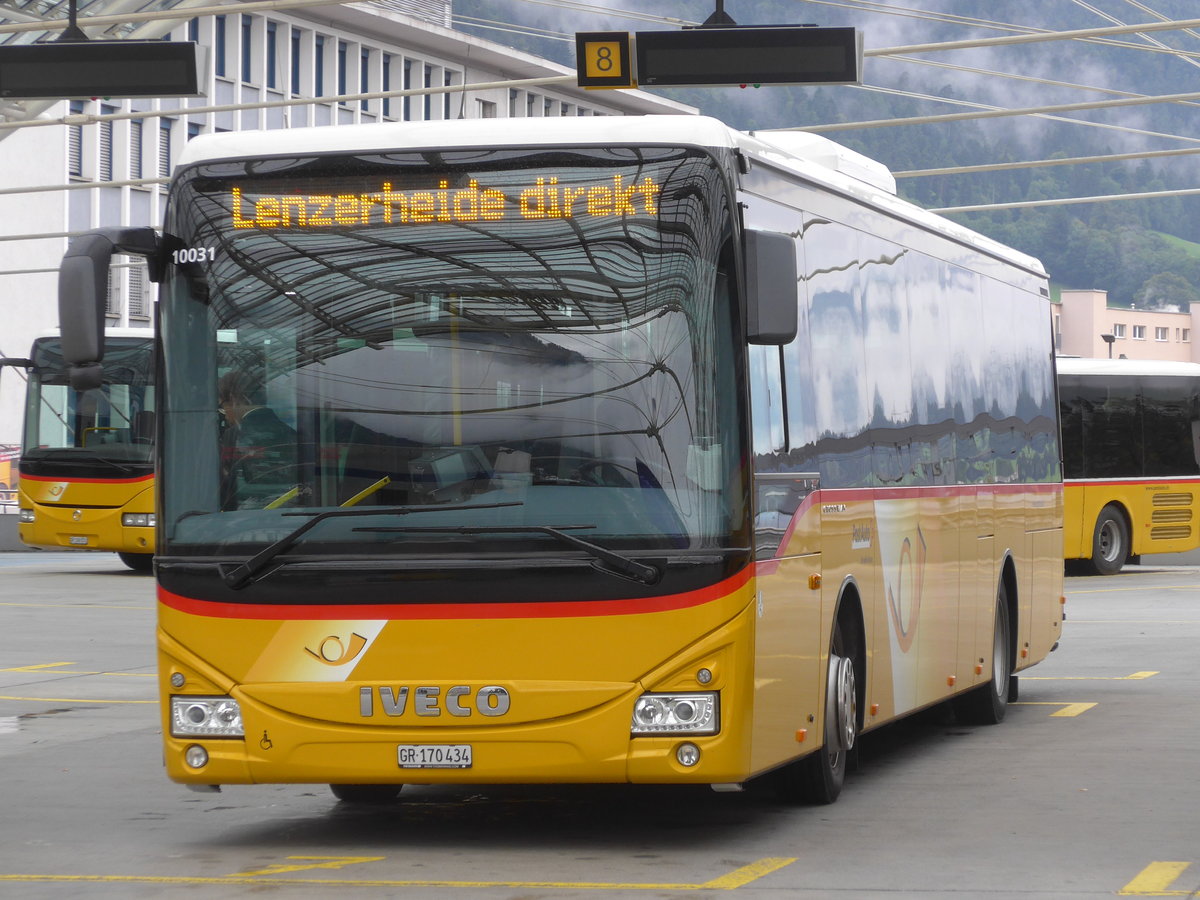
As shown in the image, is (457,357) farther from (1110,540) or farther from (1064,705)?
(1110,540)

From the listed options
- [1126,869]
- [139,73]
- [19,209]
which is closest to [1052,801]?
[1126,869]

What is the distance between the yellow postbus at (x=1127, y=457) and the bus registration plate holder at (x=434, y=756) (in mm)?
26575

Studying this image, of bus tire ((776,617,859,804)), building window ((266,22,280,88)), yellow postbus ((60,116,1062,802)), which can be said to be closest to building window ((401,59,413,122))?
building window ((266,22,280,88))

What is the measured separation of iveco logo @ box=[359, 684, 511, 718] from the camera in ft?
28.2

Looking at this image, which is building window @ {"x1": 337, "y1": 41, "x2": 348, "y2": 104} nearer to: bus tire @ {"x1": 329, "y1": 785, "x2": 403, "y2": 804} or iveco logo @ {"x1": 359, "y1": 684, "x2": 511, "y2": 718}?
bus tire @ {"x1": 329, "y1": 785, "x2": 403, "y2": 804}

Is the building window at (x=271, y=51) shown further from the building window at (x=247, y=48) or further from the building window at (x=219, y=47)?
the building window at (x=219, y=47)

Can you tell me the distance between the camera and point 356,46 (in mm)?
73250

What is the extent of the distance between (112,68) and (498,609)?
905 centimetres

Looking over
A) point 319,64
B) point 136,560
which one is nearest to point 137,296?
point 319,64

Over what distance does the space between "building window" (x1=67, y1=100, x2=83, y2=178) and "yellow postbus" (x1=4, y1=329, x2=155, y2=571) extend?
31.3 m

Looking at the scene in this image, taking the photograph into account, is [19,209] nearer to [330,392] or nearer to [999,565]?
[999,565]

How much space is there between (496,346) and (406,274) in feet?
1.53

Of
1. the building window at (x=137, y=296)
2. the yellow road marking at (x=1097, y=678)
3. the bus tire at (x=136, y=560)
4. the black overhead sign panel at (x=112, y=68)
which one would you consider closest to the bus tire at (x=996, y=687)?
the yellow road marking at (x=1097, y=678)

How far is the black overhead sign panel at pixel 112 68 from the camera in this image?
53.4 feet
